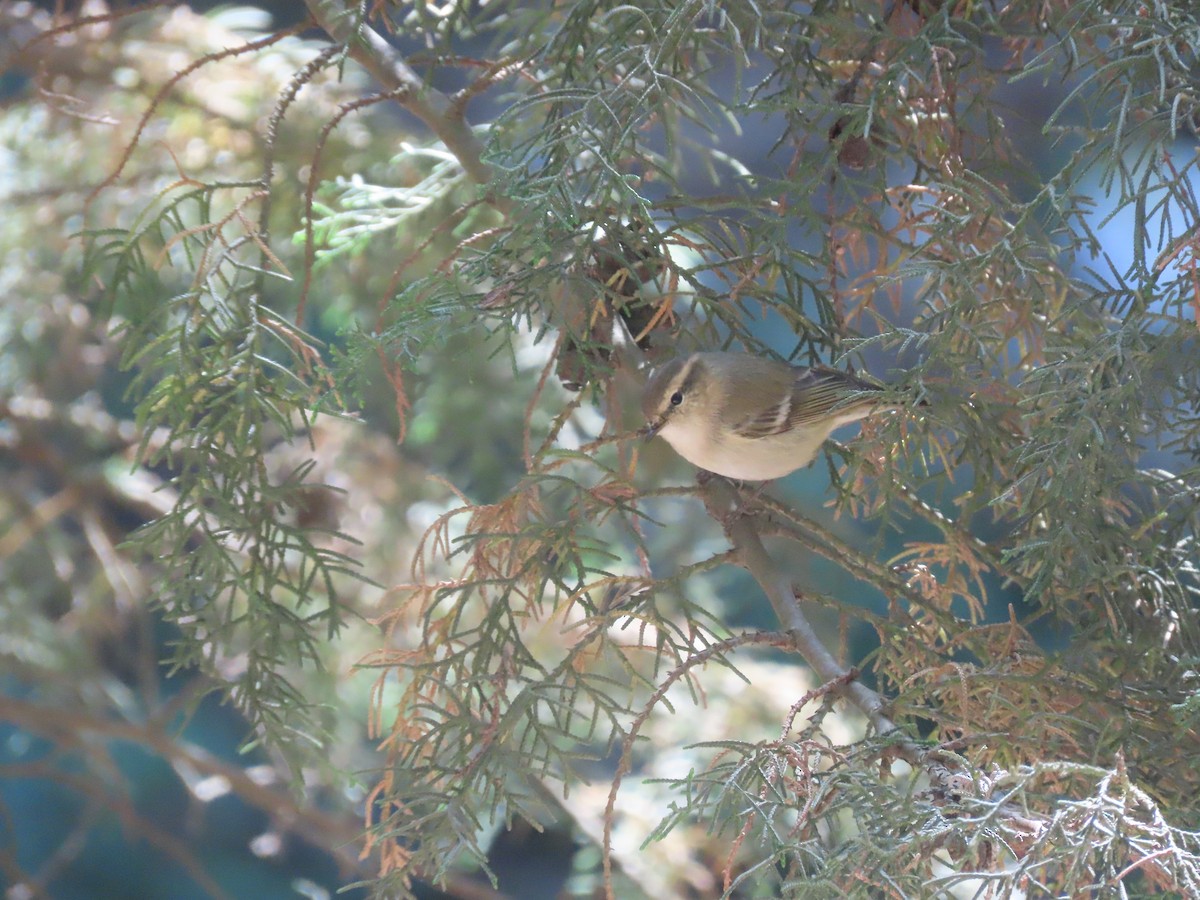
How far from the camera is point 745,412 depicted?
0.84m

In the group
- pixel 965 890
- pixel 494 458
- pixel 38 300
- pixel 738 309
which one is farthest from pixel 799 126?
pixel 38 300

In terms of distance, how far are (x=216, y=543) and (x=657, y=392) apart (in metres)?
0.32

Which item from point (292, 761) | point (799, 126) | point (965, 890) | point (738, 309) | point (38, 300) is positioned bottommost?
point (965, 890)

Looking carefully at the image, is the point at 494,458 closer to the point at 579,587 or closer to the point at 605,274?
the point at 605,274

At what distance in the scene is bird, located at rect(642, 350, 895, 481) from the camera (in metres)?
0.79

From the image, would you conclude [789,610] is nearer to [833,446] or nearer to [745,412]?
[833,446]

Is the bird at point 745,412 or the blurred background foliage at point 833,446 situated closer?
the blurred background foliage at point 833,446

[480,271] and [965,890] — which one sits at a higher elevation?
[480,271]

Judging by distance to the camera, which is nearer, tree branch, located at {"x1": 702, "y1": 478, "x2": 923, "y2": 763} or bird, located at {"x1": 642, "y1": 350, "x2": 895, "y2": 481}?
tree branch, located at {"x1": 702, "y1": 478, "x2": 923, "y2": 763}

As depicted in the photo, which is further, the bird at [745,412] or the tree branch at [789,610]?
the bird at [745,412]

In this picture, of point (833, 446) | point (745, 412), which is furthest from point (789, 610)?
point (745, 412)

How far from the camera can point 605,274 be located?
0.69 meters

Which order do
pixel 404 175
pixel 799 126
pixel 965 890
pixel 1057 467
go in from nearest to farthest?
pixel 1057 467, pixel 799 126, pixel 965 890, pixel 404 175

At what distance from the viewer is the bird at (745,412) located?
31.3 inches
